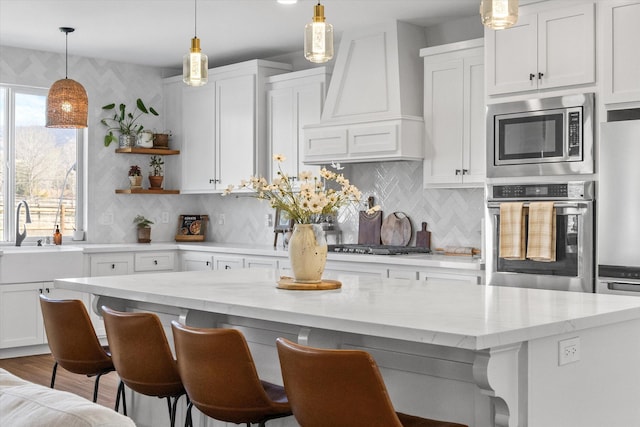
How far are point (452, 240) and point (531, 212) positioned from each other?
4.22 feet

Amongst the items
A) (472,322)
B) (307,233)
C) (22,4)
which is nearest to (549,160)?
(307,233)

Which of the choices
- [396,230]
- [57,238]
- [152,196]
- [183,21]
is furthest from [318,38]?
[152,196]

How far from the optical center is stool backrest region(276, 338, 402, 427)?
2207mm

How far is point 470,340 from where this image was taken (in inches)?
85.9

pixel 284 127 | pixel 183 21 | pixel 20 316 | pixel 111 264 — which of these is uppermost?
pixel 183 21

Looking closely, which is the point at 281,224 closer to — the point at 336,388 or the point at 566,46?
the point at 566,46

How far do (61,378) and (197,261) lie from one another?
1.86 meters

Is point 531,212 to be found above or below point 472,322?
above

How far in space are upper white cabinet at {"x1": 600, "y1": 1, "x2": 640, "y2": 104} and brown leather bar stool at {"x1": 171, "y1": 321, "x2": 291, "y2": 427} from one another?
2743mm

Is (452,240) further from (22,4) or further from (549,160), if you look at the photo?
(22,4)

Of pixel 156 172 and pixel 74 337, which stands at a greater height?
pixel 156 172

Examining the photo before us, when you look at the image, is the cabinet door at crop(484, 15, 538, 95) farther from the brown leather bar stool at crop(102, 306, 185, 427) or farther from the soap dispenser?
the soap dispenser

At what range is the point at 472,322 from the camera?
2.42 m

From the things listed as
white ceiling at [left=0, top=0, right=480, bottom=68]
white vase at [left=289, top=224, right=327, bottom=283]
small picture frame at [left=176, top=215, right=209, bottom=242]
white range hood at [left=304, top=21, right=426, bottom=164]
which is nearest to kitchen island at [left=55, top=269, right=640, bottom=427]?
white vase at [left=289, top=224, right=327, bottom=283]
